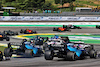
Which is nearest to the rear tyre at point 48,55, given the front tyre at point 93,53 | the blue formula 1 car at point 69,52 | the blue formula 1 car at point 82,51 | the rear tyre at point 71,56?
the blue formula 1 car at point 69,52

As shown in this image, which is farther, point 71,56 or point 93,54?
point 93,54

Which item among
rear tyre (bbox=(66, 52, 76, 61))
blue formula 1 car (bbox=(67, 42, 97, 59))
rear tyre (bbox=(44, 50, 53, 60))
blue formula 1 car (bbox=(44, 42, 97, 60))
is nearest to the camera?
rear tyre (bbox=(66, 52, 76, 61))

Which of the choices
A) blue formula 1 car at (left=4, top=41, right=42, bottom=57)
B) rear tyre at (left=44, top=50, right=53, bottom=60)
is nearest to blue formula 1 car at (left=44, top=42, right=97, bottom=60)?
rear tyre at (left=44, top=50, right=53, bottom=60)

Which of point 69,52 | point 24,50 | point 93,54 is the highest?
point 69,52

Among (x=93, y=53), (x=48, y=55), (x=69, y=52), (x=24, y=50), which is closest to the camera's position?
(x=69, y=52)

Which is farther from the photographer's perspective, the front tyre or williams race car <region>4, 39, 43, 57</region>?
the front tyre

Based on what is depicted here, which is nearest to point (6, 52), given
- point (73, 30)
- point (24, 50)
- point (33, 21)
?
point (24, 50)

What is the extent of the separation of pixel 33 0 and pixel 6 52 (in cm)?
8510

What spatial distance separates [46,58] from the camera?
15.5 metres

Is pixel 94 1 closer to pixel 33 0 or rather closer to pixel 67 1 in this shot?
pixel 67 1

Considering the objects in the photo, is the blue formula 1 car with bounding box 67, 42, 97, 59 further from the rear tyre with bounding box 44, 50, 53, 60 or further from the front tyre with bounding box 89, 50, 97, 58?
the rear tyre with bounding box 44, 50, 53, 60

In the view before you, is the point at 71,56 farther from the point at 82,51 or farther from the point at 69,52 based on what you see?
the point at 82,51

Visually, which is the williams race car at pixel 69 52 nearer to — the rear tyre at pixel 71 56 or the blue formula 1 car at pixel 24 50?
the rear tyre at pixel 71 56

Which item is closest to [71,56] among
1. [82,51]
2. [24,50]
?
[82,51]
